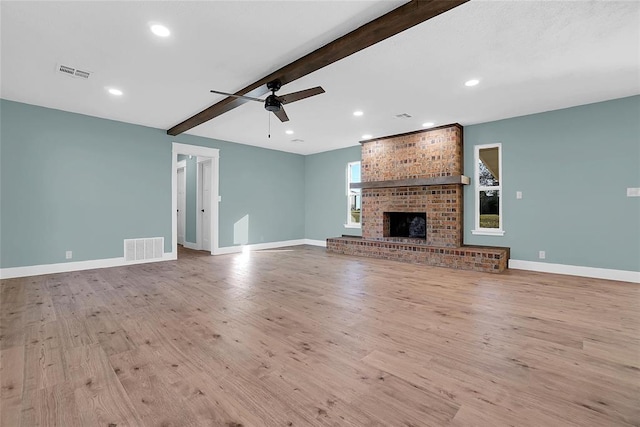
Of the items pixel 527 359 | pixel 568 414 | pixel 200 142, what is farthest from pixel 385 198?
pixel 568 414

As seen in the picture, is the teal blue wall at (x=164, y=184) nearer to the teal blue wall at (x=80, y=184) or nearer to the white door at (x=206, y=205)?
the teal blue wall at (x=80, y=184)

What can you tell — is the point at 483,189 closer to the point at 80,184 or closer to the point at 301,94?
the point at 301,94

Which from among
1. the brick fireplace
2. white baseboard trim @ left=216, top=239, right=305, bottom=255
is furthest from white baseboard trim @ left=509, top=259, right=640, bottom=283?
white baseboard trim @ left=216, top=239, right=305, bottom=255

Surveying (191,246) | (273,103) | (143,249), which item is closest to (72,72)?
(273,103)

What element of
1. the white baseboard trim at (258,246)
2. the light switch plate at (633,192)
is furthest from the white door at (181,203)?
the light switch plate at (633,192)

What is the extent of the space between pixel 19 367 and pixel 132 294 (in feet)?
5.60

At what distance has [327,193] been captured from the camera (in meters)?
8.12

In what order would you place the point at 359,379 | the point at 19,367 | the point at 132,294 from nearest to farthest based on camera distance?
the point at 359,379
the point at 19,367
the point at 132,294

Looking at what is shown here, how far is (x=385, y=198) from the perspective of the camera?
21.7ft

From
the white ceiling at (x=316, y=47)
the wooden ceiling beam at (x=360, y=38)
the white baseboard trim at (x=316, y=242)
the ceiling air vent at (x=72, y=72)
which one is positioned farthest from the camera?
the white baseboard trim at (x=316, y=242)

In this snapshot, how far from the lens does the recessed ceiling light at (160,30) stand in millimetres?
2586

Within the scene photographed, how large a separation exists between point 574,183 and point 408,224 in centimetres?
296

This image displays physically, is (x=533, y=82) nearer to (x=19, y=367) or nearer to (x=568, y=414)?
(x=568, y=414)

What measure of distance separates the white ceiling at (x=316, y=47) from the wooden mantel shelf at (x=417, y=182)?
3.93 feet
